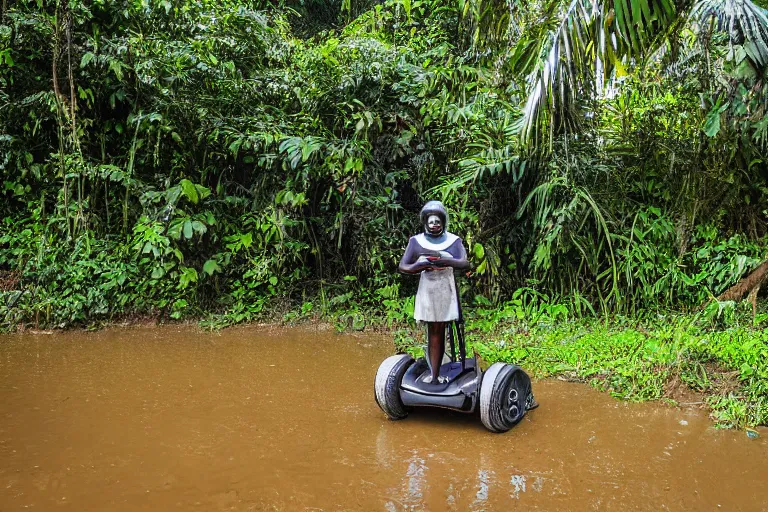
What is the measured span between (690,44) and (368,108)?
3487 millimetres

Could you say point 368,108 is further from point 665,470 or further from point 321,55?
point 665,470

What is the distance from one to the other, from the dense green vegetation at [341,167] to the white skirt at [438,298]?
7.75 feet

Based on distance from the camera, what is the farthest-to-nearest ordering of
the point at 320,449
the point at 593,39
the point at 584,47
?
the point at 584,47
the point at 593,39
the point at 320,449

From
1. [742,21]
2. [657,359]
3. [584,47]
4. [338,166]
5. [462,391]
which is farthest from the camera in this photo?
[338,166]

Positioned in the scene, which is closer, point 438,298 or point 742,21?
point 438,298

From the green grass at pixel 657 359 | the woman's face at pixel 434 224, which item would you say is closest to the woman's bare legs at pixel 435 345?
the woman's face at pixel 434 224

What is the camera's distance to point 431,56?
7293 mm

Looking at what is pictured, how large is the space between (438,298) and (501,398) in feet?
2.40

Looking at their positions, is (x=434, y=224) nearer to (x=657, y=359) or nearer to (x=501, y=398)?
(x=501, y=398)

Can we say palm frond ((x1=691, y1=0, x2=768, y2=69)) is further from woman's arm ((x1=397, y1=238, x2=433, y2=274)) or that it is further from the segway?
the segway

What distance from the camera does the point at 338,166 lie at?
653 centimetres

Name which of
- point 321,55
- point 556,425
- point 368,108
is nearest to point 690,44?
point 368,108

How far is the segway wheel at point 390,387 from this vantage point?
3.75 m

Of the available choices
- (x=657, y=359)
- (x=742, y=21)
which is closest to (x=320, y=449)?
(x=657, y=359)
